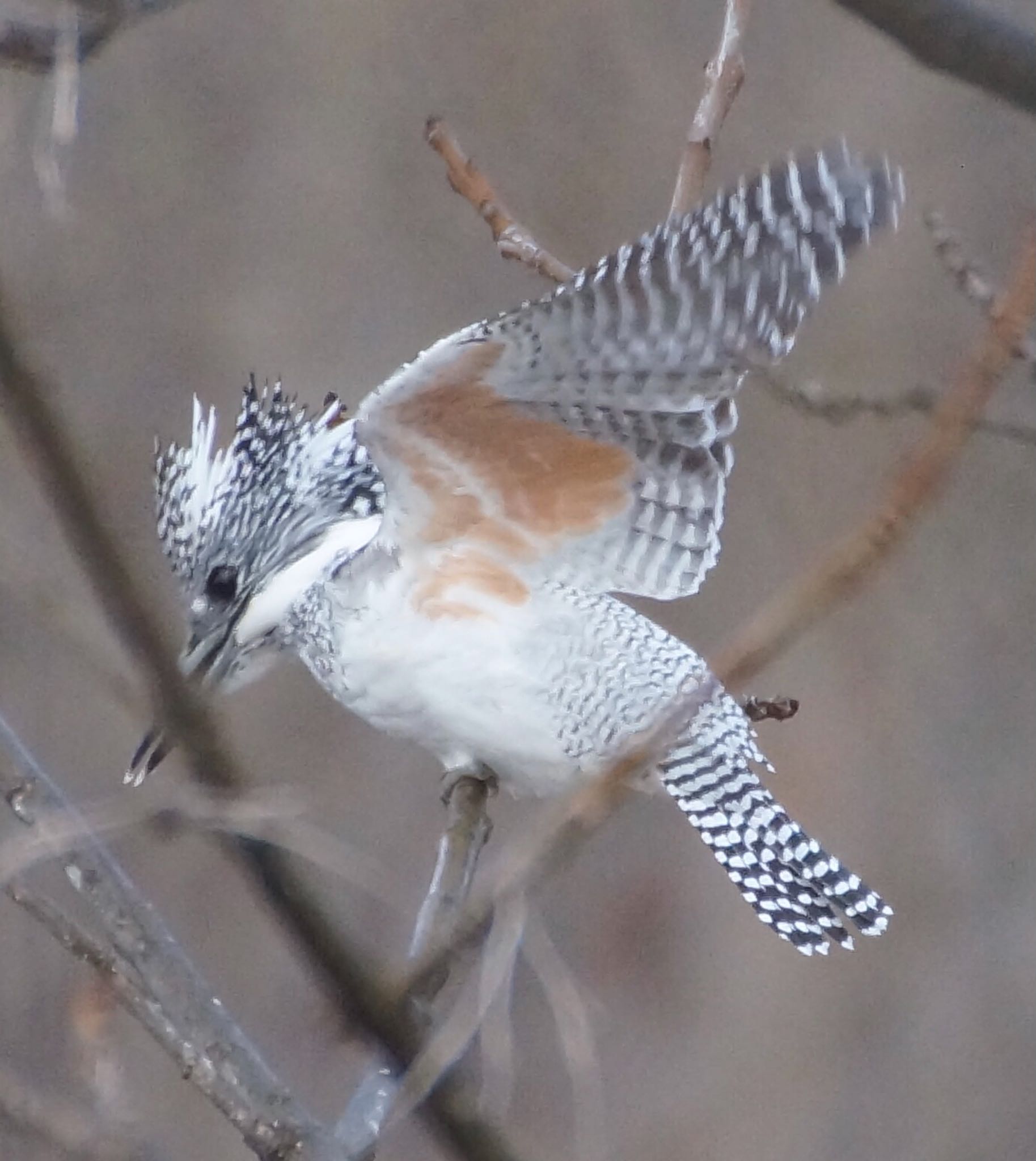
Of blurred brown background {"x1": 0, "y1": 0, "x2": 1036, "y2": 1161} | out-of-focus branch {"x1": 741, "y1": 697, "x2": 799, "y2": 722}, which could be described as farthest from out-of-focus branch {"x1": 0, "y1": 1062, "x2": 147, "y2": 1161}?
blurred brown background {"x1": 0, "y1": 0, "x2": 1036, "y2": 1161}

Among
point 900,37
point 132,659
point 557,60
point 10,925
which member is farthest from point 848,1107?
point 132,659

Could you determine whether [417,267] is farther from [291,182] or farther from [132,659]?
[132,659]

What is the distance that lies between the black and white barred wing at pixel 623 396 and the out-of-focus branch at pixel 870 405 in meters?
0.12

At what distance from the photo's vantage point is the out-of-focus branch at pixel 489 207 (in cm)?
149

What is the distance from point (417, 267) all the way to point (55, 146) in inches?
98.0

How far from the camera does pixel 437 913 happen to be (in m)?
1.33

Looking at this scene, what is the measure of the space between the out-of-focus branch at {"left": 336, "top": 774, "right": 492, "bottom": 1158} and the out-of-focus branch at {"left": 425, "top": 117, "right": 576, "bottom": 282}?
53 centimetres

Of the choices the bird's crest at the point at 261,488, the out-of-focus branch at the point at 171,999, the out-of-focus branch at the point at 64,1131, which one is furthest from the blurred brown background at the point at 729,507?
the out-of-focus branch at the point at 171,999

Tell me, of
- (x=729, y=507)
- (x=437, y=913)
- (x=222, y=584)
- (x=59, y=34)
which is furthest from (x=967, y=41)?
(x=729, y=507)

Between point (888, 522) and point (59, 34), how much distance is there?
626mm

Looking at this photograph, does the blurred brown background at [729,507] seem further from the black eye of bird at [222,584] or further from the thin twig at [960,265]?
the thin twig at [960,265]

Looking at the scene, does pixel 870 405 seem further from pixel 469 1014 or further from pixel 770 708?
pixel 770 708

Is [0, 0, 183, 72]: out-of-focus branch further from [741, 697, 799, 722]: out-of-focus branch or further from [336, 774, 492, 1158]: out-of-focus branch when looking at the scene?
[741, 697, 799, 722]: out-of-focus branch

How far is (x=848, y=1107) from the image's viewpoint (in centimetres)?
334
